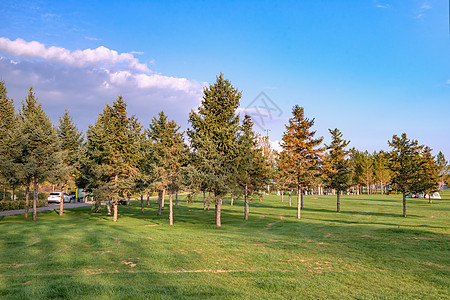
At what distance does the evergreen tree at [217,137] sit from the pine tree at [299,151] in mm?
9923

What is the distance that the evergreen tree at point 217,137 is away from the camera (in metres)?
27.2

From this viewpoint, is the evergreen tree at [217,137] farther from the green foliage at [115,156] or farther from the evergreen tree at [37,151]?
the evergreen tree at [37,151]

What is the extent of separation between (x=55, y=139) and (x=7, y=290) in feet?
87.3

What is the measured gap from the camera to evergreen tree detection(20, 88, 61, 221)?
29891 millimetres

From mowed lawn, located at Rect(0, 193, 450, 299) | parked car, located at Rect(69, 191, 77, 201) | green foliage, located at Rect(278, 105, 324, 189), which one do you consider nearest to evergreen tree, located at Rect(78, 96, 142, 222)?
mowed lawn, located at Rect(0, 193, 450, 299)

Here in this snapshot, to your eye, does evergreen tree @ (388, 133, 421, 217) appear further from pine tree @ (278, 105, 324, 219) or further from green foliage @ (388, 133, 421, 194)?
pine tree @ (278, 105, 324, 219)

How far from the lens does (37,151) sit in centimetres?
3048

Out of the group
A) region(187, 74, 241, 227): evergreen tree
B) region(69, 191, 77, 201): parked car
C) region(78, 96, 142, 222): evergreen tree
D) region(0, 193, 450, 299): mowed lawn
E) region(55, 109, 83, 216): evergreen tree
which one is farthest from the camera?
region(69, 191, 77, 201): parked car

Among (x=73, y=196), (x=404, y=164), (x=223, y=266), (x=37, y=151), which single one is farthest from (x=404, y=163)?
(x=73, y=196)

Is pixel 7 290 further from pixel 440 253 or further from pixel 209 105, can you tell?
pixel 209 105

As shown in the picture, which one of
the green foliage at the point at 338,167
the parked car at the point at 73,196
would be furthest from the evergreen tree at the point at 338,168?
the parked car at the point at 73,196

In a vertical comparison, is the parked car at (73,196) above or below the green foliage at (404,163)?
below

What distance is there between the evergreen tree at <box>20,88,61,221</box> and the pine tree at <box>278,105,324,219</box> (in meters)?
26.9

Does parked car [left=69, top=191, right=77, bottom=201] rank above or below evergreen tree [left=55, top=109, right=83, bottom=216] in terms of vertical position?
below
